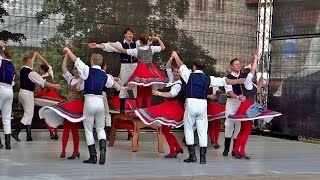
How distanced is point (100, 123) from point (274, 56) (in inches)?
293

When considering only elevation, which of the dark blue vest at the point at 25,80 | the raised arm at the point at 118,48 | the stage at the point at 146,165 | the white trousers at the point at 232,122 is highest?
the raised arm at the point at 118,48

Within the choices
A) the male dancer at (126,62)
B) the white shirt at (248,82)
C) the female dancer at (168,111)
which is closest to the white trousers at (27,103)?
the male dancer at (126,62)

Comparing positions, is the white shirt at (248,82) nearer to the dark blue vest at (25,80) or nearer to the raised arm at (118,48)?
the raised arm at (118,48)

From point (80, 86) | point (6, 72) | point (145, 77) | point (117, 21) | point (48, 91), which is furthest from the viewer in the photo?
point (117, 21)

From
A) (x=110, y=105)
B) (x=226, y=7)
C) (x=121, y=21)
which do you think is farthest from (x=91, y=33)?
(x=226, y=7)

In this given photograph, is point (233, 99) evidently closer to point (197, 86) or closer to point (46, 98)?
point (197, 86)

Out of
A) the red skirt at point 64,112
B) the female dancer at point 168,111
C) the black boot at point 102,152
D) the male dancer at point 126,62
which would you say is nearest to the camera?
the black boot at point 102,152

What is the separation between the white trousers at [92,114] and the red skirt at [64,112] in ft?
0.39

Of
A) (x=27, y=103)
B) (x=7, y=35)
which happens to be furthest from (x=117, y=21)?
(x=27, y=103)

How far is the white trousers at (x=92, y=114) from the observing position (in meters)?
8.22

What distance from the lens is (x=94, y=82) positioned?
324 inches

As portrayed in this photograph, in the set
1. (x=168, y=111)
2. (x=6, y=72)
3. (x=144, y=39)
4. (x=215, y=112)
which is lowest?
(x=215, y=112)

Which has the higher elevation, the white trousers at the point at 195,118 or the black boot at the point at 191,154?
the white trousers at the point at 195,118

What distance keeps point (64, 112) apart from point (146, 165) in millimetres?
1413
